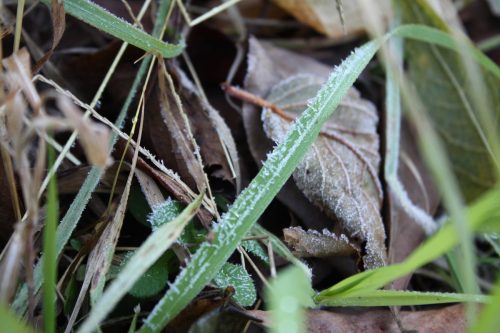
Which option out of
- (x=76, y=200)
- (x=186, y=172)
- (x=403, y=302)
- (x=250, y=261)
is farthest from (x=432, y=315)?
(x=76, y=200)

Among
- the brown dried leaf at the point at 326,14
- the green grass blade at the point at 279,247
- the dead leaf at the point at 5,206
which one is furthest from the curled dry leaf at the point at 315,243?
the brown dried leaf at the point at 326,14

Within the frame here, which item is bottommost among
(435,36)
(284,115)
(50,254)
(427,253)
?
(50,254)

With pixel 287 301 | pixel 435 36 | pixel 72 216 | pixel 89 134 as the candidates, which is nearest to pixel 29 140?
pixel 89 134

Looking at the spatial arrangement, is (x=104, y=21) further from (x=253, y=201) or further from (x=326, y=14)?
(x=326, y=14)

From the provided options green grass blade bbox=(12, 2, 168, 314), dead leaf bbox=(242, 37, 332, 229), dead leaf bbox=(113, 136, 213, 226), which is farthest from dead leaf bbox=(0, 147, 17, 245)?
dead leaf bbox=(242, 37, 332, 229)

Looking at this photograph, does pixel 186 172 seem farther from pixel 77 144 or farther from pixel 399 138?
pixel 399 138
